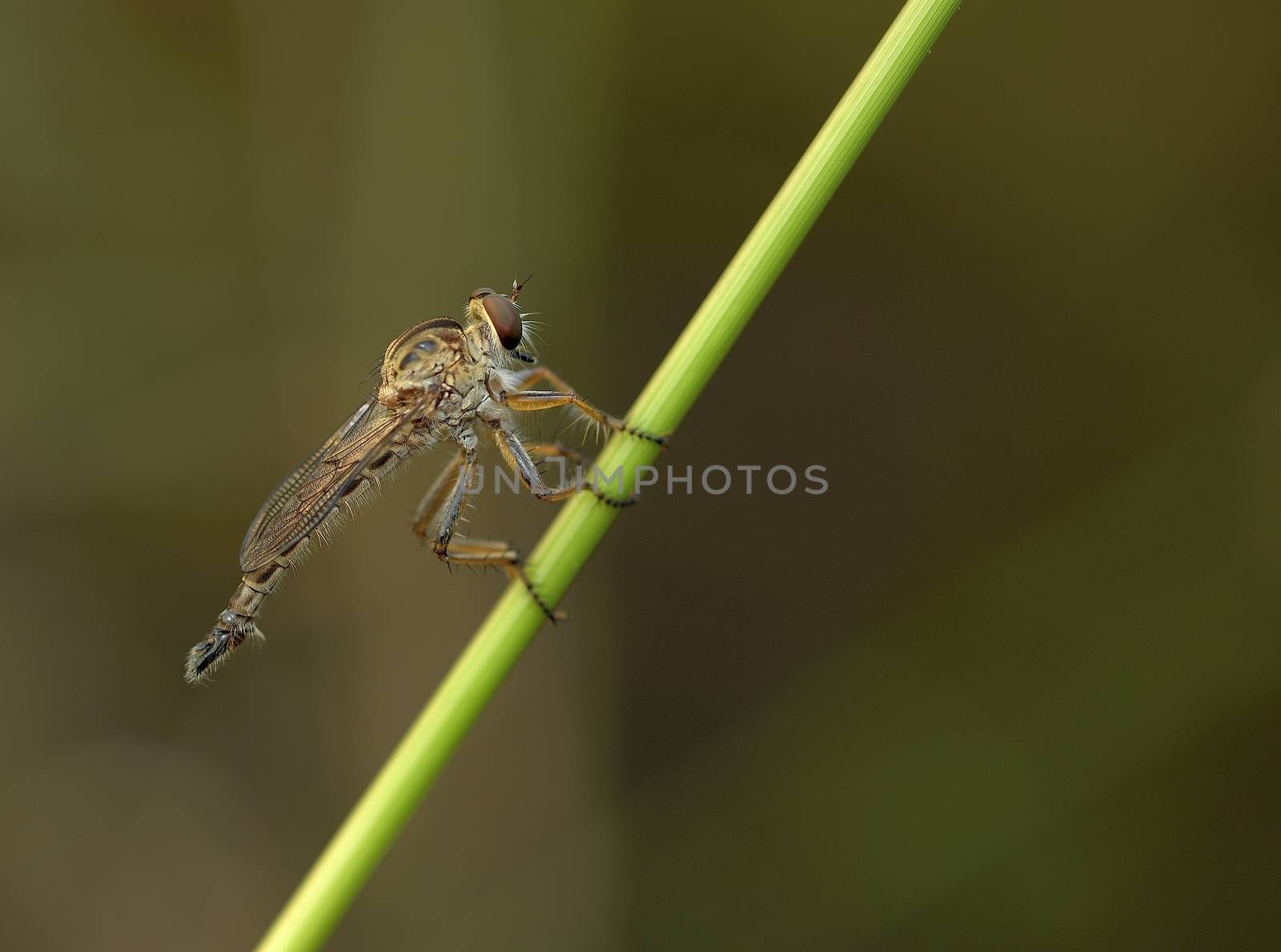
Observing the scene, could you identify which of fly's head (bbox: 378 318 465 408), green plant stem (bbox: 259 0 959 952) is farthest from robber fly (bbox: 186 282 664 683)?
green plant stem (bbox: 259 0 959 952)

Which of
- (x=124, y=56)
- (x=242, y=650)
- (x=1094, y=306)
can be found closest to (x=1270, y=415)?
(x=1094, y=306)

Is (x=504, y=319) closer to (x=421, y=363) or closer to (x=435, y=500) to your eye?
(x=421, y=363)

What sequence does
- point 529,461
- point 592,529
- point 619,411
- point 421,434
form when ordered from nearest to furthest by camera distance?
point 592,529, point 529,461, point 421,434, point 619,411

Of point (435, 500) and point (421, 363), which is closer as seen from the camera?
point (421, 363)

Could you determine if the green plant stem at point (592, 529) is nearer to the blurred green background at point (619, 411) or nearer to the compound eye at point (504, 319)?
the compound eye at point (504, 319)

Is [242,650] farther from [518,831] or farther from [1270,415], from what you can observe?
[1270,415]

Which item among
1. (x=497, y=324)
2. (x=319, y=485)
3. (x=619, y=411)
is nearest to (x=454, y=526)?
(x=319, y=485)

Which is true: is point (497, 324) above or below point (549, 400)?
above

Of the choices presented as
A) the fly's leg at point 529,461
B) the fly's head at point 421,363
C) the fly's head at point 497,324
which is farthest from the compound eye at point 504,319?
the fly's leg at point 529,461

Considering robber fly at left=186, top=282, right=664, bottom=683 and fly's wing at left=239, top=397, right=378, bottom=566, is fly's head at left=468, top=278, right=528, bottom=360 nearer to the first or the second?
robber fly at left=186, top=282, right=664, bottom=683
